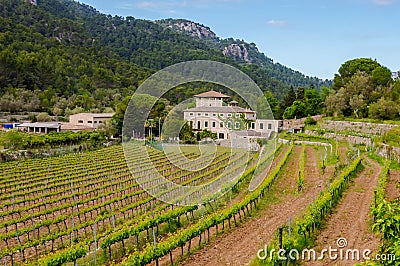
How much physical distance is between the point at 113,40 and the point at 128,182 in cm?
12628

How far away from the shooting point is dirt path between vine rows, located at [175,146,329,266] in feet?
28.1

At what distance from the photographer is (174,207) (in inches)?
511

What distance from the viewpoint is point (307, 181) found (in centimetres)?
1680

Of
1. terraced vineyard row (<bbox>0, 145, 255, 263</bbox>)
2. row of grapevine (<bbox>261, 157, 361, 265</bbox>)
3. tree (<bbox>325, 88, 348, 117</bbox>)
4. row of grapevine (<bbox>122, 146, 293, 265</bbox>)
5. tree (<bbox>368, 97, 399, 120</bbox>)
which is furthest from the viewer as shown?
tree (<bbox>325, 88, 348, 117</bbox>)

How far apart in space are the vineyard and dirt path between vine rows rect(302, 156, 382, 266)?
0.26 feet

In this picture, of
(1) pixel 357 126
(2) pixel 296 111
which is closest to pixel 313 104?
(2) pixel 296 111

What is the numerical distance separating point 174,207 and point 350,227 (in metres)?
5.51

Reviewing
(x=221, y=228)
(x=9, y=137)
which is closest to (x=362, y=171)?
(x=221, y=228)

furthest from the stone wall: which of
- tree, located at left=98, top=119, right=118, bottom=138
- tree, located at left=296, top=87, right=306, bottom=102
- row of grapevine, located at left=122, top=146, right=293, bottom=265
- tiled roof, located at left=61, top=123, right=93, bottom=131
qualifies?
tiled roof, located at left=61, top=123, right=93, bottom=131

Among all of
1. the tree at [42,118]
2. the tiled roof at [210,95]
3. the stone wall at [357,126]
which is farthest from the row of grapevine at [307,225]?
the tree at [42,118]

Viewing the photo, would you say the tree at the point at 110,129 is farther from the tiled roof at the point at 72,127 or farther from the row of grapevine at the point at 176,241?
the row of grapevine at the point at 176,241

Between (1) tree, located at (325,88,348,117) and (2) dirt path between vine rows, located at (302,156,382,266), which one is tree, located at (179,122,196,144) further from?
(2) dirt path between vine rows, located at (302,156,382,266)

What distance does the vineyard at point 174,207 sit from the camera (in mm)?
8859

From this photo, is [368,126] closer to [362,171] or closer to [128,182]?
[362,171]
